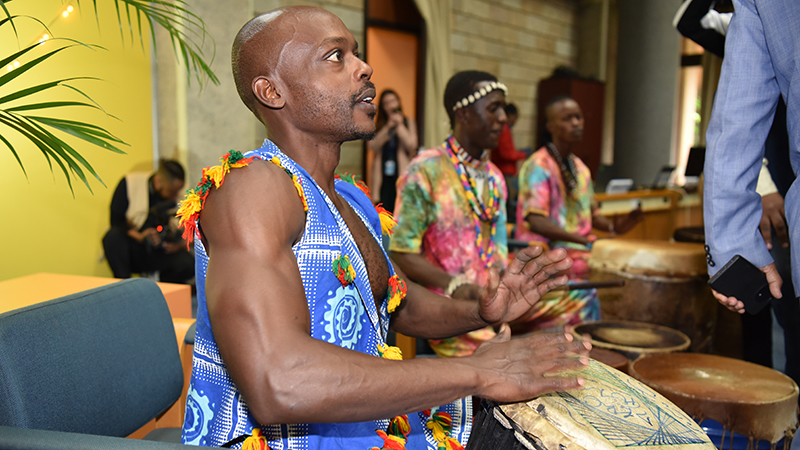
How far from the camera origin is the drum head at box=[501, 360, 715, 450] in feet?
3.20

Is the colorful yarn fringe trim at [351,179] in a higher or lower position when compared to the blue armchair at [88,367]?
higher

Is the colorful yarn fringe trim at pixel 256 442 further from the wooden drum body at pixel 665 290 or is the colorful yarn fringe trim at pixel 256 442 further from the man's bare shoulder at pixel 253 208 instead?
the wooden drum body at pixel 665 290

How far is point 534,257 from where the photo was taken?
132 centimetres

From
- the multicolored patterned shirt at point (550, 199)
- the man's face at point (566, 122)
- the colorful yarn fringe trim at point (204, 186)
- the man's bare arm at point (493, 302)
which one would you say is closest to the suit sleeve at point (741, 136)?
the man's bare arm at point (493, 302)

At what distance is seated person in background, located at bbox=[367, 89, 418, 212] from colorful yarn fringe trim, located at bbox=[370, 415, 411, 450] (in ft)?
13.1

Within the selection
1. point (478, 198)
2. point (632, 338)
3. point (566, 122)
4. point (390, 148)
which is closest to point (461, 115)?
point (478, 198)

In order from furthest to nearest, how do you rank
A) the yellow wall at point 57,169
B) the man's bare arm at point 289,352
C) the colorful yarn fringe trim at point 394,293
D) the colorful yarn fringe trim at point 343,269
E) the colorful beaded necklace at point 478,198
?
1. the colorful beaded necklace at point 478,198
2. the yellow wall at point 57,169
3. the colorful yarn fringe trim at point 394,293
4. the colorful yarn fringe trim at point 343,269
5. the man's bare arm at point 289,352

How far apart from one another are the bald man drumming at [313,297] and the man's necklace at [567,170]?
2350 millimetres

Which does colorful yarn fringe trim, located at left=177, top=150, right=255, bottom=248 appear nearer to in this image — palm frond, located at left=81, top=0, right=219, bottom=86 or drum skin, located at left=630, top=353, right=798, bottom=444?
palm frond, located at left=81, top=0, right=219, bottom=86

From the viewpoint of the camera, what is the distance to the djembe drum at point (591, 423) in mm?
979

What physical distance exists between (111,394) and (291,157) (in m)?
0.75

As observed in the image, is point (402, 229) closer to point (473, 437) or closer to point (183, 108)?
point (473, 437)

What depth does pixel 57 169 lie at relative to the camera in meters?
2.42

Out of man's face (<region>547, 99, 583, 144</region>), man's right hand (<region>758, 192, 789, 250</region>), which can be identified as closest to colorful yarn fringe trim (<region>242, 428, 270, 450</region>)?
man's right hand (<region>758, 192, 789, 250</region>)
